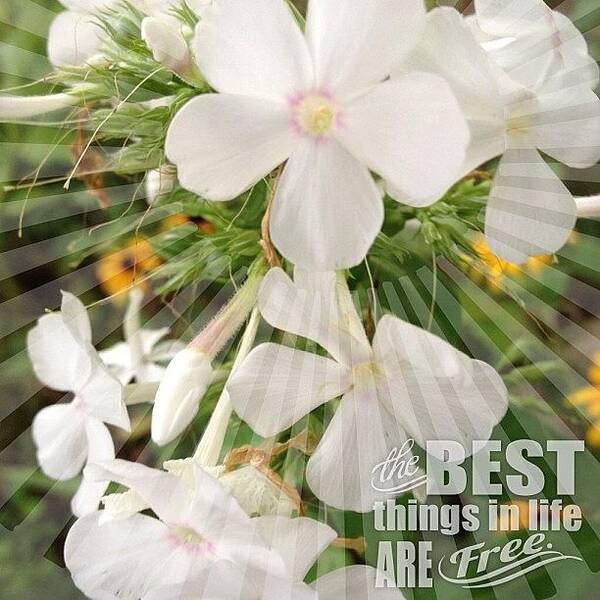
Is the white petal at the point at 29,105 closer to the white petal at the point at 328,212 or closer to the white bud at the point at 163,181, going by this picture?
the white bud at the point at 163,181

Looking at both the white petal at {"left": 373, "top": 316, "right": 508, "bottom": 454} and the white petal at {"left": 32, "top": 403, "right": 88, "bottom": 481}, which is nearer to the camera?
the white petal at {"left": 373, "top": 316, "right": 508, "bottom": 454}

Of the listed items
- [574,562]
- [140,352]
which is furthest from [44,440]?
[574,562]

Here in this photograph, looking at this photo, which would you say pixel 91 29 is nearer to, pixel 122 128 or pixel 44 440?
pixel 122 128

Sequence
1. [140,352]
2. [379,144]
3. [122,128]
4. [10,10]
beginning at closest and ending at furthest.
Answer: [379,144] → [122,128] → [10,10] → [140,352]

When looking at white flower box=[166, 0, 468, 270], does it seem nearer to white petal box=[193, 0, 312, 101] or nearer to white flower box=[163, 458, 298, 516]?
white petal box=[193, 0, 312, 101]

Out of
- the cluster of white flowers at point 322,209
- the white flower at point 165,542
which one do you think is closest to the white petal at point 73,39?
the cluster of white flowers at point 322,209

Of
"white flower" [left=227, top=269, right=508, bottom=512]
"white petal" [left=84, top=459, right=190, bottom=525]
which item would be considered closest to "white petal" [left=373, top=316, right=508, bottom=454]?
"white flower" [left=227, top=269, right=508, bottom=512]
